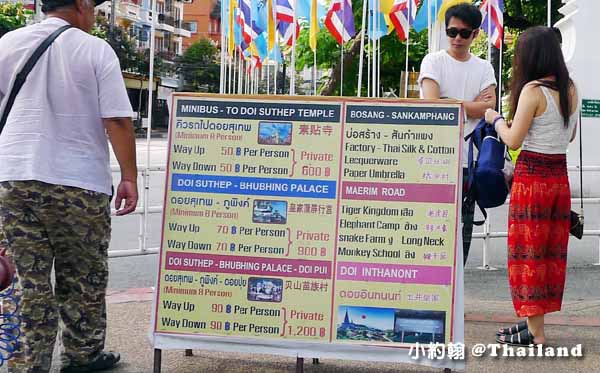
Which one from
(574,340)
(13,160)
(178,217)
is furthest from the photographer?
(574,340)

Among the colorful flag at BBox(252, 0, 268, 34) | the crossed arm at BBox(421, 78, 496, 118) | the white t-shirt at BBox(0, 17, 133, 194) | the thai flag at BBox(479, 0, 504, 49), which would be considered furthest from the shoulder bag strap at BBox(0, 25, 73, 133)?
the colorful flag at BBox(252, 0, 268, 34)

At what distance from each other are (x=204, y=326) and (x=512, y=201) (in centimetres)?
198

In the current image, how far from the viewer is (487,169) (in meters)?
4.99

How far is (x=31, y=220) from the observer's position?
157 inches

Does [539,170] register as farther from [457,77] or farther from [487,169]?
[457,77]

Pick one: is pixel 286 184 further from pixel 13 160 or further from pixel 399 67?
pixel 399 67

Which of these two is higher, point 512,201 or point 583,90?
point 583,90

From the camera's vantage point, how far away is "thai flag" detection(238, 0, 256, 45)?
54.5 feet

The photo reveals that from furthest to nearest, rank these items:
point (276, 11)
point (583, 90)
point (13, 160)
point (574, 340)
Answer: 1. point (276, 11)
2. point (583, 90)
3. point (574, 340)
4. point (13, 160)

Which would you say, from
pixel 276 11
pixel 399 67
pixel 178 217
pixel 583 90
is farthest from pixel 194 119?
pixel 399 67

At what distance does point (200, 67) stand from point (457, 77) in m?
73.4

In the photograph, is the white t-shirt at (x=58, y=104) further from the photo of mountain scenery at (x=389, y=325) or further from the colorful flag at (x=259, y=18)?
the colorful flag at (x=259, y=18)

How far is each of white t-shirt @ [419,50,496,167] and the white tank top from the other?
1.71ft

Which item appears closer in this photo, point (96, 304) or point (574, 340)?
point (96, 304)
